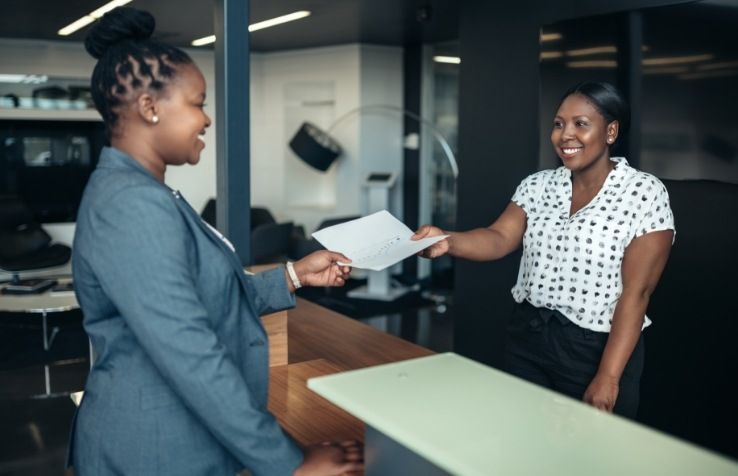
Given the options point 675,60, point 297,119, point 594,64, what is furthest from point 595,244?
point 297,119

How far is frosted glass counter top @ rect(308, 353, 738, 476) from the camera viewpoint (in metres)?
0.98

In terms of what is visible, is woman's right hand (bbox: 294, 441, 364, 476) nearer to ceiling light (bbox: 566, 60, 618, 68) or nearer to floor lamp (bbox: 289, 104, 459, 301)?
ceiling light (bbox: 566, 60, 618, 68)

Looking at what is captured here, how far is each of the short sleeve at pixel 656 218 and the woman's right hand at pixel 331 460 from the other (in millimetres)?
1087

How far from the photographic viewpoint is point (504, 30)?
13.5 ft

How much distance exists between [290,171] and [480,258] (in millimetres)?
6953

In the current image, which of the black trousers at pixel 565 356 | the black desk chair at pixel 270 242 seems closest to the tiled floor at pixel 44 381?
the black desk chair at pixel 270 242

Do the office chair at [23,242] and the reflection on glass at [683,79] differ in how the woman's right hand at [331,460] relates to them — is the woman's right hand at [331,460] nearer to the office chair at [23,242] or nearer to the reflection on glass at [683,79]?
the reflection on glass at [683,79]

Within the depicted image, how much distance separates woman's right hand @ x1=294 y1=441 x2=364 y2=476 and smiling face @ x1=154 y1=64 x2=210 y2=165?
60 cm

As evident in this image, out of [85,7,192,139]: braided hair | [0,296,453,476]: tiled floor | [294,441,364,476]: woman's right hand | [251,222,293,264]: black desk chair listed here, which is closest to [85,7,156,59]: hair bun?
[85,7,192,139]: braided hair

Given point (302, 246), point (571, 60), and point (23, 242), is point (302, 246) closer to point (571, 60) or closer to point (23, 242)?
point (23, 242)

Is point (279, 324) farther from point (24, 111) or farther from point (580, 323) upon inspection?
point (24, 111)

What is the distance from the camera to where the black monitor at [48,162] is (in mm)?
7828

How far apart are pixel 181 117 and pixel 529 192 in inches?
52.0

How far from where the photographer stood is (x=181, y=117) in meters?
1.25
